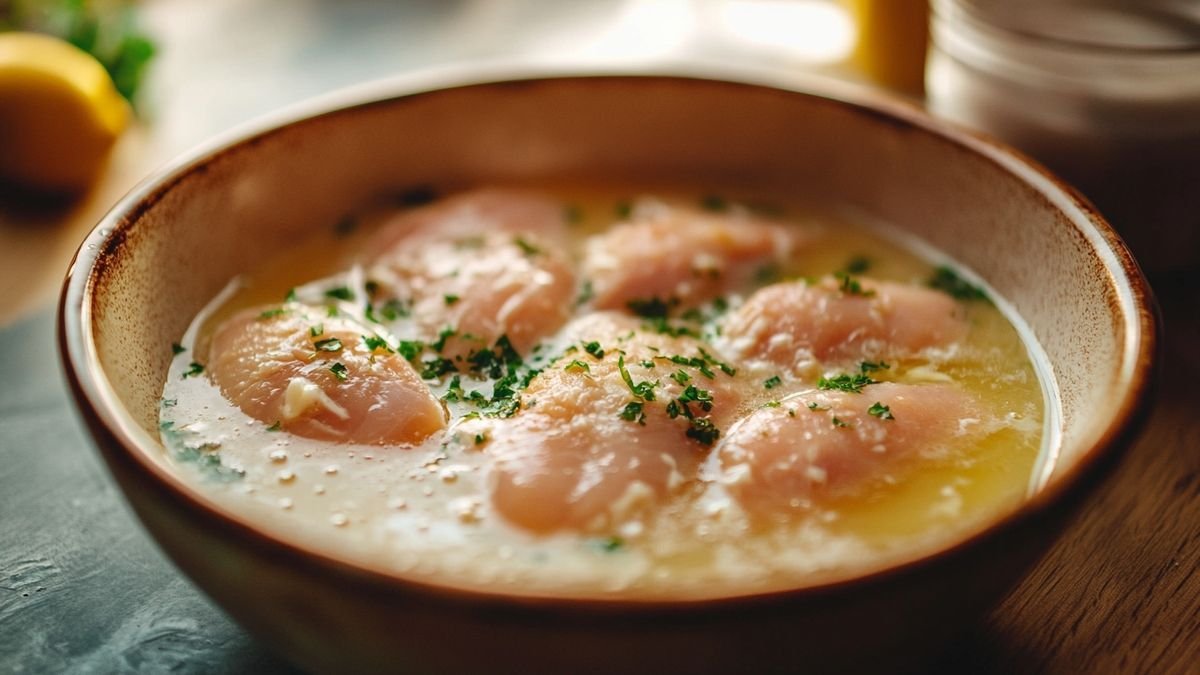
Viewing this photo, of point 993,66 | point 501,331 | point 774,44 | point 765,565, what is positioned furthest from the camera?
point 774,44

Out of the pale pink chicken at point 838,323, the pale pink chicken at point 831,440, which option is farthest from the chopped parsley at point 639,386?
the pale pink chicken at point 838,323

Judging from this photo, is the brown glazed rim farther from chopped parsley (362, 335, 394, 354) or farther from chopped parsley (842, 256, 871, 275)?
chopped parsley (362, 335, 394, 354)

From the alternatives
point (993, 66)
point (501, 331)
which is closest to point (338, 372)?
point (501, 331)

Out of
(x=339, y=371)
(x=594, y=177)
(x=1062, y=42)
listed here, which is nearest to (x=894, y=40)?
(x=1062, y=42)

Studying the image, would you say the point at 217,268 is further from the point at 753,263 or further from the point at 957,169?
the point at 957,169

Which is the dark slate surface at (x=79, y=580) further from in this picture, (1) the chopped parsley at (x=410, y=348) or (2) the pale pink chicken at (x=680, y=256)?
(2) the pale pink chicken at (x=680, y=256)

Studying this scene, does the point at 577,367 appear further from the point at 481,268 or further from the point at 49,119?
the point at 49,119
